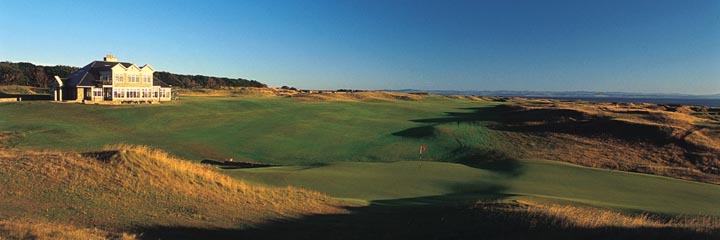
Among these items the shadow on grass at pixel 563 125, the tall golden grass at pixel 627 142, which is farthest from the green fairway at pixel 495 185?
the shadow on grass at pixel 563 125

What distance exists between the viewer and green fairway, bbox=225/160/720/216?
570 inches

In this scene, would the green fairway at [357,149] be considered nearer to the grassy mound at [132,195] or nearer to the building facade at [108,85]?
the grassy mound at [132,195]

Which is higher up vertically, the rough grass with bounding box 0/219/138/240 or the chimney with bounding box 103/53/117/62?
the chimney with bounding box 103/53/117/62

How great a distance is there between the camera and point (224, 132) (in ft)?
115

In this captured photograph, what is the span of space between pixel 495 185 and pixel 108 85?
166ft

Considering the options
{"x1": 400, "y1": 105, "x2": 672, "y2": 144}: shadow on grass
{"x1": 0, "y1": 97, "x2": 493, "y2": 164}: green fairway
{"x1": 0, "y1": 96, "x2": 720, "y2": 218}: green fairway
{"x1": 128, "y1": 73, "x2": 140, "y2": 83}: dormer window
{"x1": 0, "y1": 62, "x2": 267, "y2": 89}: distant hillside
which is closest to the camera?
{"x1": 0, "y1": 96, "x2": 720, "y2": 218}: green fairway

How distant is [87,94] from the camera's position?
54.5 metres

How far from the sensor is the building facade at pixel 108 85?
177 feet

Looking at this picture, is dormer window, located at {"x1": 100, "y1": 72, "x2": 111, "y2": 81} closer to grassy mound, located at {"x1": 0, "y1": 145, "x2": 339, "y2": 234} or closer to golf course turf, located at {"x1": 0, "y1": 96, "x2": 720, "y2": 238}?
golf course turf, located at {"x1": 0, "y1": 96, "x2": 720, "y2": 238}

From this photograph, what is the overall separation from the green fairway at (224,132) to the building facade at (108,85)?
20.9 ft

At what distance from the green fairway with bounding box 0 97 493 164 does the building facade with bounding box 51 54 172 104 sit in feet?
20.9

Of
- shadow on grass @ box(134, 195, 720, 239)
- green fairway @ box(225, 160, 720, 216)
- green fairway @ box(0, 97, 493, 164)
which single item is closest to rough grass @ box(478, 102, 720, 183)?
green fairway @ box(225, 160, 720, 216)

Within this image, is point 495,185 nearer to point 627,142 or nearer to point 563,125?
point 627,142

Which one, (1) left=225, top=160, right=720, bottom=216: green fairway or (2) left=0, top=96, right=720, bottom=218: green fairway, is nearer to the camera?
(1) left=225, top=160, right=720, bottom=216: green fairway
